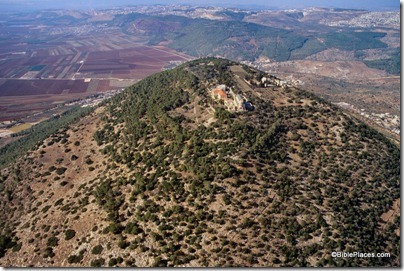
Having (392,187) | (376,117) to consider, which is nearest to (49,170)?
(392,187)

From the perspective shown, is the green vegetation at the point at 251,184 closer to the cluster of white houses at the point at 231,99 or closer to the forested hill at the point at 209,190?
the forested hill at the point at 209,190

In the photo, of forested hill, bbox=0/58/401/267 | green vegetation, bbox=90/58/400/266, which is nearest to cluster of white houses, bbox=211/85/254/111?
forested hill, bbox=0/58/401/267

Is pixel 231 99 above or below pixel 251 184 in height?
above

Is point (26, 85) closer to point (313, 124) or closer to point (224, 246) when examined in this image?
point (313, 124)

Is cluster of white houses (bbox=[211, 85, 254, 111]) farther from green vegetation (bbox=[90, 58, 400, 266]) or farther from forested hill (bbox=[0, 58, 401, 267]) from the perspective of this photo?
green vegetation (bbox=[90, 58, 400, 266])

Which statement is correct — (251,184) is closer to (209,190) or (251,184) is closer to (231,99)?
(209,190)

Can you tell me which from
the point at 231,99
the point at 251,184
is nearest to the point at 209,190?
the point at 251,184
